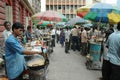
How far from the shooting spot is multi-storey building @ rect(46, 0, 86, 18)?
78.9 meters

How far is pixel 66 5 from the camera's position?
80.2 m

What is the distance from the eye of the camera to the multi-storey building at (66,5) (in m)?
78.9

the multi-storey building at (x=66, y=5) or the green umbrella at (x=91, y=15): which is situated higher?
the multi-storey building at (x=66, y=5)

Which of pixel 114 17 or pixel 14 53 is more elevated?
pixel 114 17

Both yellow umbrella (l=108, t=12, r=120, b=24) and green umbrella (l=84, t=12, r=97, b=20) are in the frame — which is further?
green umbrella (l=84, t=12, r=97, b=20)

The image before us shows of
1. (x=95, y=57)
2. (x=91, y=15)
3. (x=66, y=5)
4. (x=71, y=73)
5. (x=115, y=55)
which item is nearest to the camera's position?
(x=115, y=55)

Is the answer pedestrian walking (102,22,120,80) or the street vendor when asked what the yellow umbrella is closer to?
pedestrian walking (102,22,120,80)

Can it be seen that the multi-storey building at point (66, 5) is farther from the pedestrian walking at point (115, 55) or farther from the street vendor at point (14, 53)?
the street vendor at point (14, 53)

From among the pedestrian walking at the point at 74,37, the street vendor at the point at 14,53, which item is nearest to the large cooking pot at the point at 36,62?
the street vendor at the point at 14,53

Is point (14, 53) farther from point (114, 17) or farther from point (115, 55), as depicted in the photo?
point (114, 17)

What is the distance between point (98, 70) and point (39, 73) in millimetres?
5467

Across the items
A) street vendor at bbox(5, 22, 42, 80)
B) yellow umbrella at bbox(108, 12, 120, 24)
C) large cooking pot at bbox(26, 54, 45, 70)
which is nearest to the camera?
street vendor at bbox(5, 22, 42, 80)

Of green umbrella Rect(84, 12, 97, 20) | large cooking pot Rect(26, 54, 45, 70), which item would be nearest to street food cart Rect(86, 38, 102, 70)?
green umbrella Rect(84, 12, 97, 20)

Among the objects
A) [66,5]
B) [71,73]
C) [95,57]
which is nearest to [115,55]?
[71,73]
